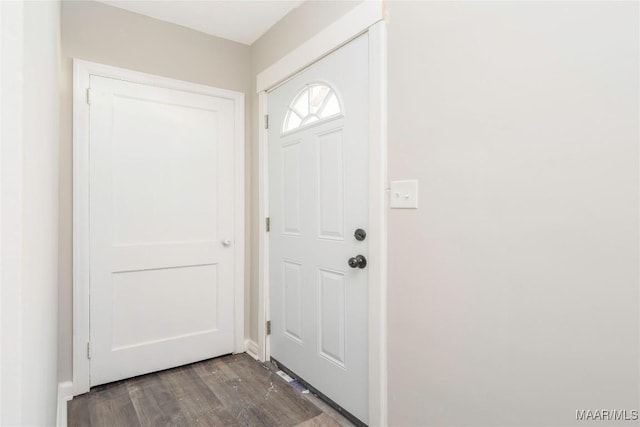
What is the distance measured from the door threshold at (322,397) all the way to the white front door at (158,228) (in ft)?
1.59

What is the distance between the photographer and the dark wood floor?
1.80 m

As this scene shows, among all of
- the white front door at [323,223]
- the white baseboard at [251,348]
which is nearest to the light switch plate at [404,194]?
the white front door at [323,223]

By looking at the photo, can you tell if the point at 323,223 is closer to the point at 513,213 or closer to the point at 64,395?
the point at 513,213

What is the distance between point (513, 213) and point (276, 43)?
194 cm

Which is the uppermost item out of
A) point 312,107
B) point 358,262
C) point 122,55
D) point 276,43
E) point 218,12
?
point 218,12

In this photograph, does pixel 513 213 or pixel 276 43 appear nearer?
pixel 513 213

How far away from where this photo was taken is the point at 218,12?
2.21 metres

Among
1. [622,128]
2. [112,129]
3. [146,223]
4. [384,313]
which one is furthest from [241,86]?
[622,128]

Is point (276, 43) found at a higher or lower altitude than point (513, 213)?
higher

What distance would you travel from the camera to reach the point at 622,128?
0.92 metres

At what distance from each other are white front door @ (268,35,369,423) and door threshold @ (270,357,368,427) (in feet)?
0.09

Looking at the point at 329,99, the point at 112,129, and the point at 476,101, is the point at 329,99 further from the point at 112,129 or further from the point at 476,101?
the point at 112,129

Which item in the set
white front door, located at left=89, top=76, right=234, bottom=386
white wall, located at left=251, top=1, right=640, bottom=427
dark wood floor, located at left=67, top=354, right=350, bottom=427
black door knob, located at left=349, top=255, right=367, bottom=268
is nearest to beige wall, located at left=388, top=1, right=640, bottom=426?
white wall, located at left=251, top=1, right=640, bottom=427

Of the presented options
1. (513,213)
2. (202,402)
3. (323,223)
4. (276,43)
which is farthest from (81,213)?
(513,213)
